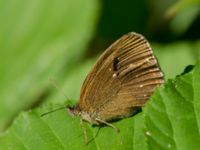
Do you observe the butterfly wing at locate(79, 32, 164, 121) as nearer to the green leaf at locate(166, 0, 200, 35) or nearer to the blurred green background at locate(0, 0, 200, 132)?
the blurred green background at locate(0, 0, 200, 132)

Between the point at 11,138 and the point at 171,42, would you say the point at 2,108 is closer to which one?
the point at 171,42

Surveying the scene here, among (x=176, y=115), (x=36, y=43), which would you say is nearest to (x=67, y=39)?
(x=36, y=43)

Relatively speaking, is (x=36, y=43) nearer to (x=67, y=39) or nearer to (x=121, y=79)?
(x=67, y=39)

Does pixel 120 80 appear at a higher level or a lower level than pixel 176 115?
lower

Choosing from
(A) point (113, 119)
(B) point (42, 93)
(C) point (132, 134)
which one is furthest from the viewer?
(B) point (42, 93)

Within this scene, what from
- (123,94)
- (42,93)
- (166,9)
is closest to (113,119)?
(123,94)

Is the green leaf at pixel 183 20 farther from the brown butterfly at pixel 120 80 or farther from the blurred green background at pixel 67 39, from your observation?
the brown butterfly at pixel 120 80

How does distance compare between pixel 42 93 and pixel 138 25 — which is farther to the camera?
pixel 138 25
